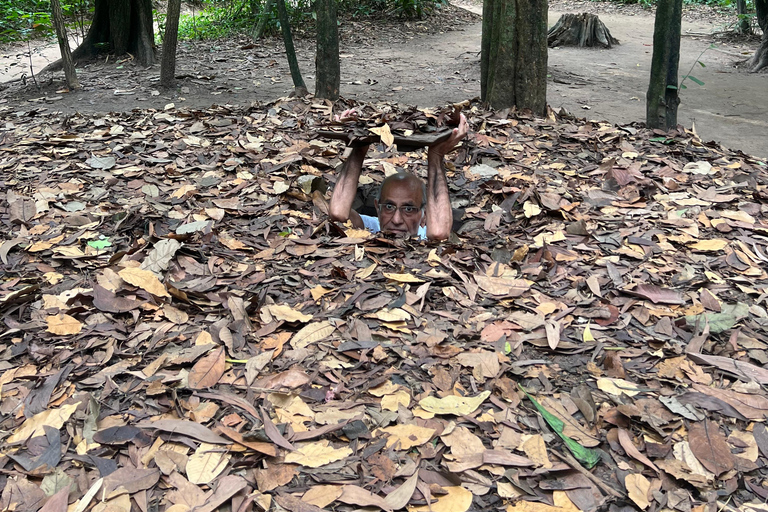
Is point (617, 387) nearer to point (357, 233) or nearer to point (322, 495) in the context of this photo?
point (322, 495)

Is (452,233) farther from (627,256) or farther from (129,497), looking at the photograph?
(129,497)

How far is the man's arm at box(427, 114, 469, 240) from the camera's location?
3846 mm

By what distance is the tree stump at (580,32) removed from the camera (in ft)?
38.3

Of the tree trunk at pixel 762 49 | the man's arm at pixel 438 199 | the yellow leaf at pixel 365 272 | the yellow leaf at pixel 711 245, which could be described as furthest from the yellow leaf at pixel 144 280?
the tree trunk at pixel 762 49

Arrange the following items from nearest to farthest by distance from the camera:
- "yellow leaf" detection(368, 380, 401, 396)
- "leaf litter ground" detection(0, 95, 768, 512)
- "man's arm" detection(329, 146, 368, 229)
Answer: "leaf litter ground" detection(0, 95, 768, 512), "yellow leaf" detection(368, 380, 401, 396), "man's arm" detection(329, 146, 368, 229)

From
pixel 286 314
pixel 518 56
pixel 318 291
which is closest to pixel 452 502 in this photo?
pixel 286 314

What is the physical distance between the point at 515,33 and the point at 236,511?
5323 millimetres

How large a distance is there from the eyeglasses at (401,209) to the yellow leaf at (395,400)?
5.88ft

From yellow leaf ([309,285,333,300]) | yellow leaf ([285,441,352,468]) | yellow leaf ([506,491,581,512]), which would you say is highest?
yellow leaf ([309,285,333,300])

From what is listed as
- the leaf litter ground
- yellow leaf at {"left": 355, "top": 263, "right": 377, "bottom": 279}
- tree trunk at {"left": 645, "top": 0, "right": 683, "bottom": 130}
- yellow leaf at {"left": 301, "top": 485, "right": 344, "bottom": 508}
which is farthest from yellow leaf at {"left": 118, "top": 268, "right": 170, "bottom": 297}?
tree trunk at {"left": 645, "top": 0, "right": 683, "bottom": 130}

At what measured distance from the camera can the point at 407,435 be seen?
2.29 metres

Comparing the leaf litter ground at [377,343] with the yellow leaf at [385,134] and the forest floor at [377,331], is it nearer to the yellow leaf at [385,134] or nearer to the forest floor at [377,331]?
the forest floor at [377,331]

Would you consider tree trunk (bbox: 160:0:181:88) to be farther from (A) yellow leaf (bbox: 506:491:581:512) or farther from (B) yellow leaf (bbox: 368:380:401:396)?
(A) yellow leaf (bbox: 506:491:581:512)

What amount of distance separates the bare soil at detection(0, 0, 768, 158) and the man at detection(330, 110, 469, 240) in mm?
3383
